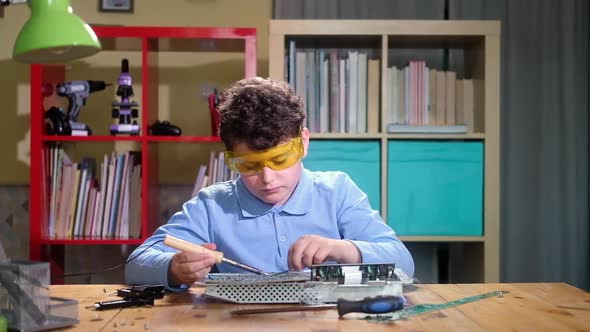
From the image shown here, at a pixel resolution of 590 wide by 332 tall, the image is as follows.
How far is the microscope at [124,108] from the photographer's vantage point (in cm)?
299

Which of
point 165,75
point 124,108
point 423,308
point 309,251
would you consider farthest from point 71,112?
point 423,308

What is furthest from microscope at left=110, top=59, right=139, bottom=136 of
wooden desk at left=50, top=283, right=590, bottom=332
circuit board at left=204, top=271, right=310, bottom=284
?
circuit board at left=204, top=271, right=310, bottom=284

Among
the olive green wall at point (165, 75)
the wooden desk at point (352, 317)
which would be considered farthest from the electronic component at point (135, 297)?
the olive green wall at point (165, 75)

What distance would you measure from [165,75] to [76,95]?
44cm

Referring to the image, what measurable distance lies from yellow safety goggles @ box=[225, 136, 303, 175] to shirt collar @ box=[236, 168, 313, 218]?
185 millimetres

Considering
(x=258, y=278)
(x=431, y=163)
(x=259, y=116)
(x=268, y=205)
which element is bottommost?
(x=258, y=278)

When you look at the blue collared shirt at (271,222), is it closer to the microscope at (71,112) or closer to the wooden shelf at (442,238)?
the wooden shelf at (442,238)

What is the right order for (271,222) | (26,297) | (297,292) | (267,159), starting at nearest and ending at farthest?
(26,297) → (297,292) → (267,159) → (271,222)

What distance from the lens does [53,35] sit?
133 cm

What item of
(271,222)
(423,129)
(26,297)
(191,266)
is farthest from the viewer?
(423,129)

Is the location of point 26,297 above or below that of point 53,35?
below

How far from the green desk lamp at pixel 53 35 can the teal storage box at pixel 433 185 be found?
1779 mm

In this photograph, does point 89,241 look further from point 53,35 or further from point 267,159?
point 53,35

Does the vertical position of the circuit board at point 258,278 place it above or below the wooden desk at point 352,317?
above
